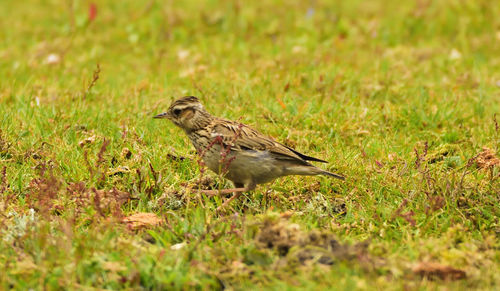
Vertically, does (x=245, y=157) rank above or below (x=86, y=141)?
above

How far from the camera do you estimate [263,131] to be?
8.11m

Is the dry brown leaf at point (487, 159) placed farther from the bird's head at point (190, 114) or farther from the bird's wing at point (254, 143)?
the bird's head at point (190, 114)

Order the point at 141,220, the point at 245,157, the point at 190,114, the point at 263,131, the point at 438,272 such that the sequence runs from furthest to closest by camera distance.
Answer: the point at 263,131
the point at 190,114
the point at 245,157
the point at 141,220
the point at 438,272

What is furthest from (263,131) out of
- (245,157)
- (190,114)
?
(245,157)

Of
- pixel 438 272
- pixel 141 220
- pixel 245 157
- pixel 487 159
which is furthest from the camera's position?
pixel 487 159

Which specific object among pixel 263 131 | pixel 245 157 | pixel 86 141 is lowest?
pixel 263 131

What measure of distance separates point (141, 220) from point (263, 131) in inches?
107

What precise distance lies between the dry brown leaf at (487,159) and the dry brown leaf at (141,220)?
11.2ft

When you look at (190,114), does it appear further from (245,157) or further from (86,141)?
(86,141)

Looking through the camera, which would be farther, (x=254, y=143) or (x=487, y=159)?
(x=487, y=159)

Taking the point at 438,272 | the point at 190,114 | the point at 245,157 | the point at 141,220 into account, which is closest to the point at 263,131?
the point at 190,114

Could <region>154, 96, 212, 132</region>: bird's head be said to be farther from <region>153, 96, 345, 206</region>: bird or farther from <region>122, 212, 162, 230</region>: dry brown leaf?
<region>122, 212, 162, 230</region>: dry brown leaf

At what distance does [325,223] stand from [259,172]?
2.95 ft

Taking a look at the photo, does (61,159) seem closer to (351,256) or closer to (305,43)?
(351,256)
